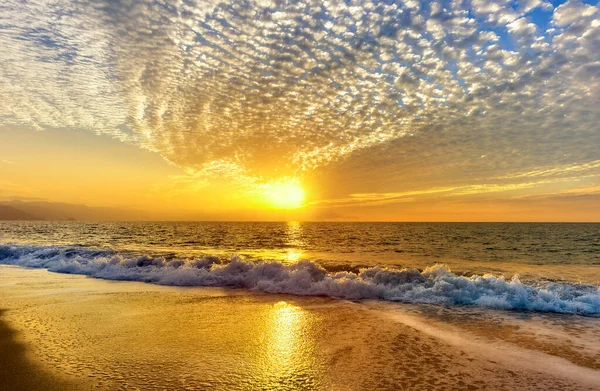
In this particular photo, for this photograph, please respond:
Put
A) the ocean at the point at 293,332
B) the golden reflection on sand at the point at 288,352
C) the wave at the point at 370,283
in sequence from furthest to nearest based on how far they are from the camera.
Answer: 1. the wave at the point at 370,283
2. the ocean at the point at 293,332
3. the golden reflection on sand at the point at 288,352

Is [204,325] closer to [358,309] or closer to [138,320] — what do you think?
[138,320]

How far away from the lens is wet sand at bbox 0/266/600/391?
6348 mm

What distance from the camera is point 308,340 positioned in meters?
8.65

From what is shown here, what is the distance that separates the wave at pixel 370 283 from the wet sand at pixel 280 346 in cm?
144

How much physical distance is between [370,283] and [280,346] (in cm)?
868

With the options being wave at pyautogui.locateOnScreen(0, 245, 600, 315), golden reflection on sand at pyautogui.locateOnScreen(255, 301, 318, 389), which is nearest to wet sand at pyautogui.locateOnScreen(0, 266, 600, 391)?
golden reflection on sand at pyautogui.locateOnScreen(255, 301, 318, 389)

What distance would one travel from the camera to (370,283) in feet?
52.3

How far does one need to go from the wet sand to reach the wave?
144 cm

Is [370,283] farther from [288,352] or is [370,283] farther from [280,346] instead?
[288,352]

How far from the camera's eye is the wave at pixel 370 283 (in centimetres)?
1400

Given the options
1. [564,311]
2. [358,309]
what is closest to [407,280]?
[358,309]

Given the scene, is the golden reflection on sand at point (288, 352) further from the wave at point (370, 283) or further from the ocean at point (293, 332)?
the wave at point (370, 283)

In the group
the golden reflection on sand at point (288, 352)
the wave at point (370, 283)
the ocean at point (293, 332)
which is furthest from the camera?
the wave at point (370, 283)

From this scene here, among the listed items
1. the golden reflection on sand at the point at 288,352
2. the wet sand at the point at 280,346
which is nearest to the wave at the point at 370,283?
the wet sand at the point at 280,346
